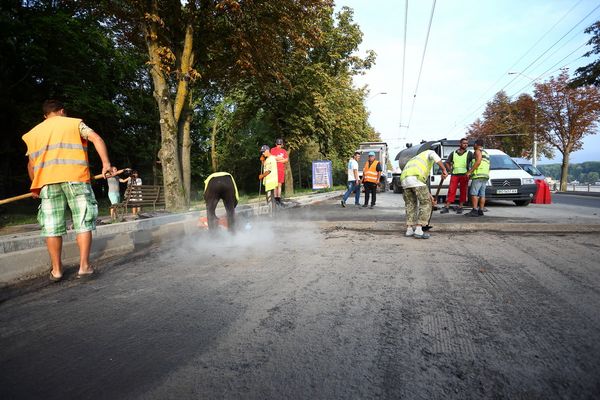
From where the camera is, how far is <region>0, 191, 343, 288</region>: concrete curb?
3.87 m

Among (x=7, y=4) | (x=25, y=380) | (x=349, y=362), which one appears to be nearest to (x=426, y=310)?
(x=349, y=362)

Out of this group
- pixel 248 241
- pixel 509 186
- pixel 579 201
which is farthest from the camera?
pixel 579 201

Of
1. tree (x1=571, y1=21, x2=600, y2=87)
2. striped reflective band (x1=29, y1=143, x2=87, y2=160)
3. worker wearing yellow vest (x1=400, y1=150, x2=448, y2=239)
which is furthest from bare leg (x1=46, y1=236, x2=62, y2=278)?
tree (x1=571, y1=21, x2=600, y2=87)

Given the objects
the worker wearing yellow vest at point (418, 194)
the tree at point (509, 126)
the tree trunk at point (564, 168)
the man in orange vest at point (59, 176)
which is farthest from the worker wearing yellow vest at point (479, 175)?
the tree at point (509, 126)

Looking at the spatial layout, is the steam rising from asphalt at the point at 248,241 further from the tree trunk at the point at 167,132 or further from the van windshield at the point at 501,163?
the van windshield at the point at 501,163

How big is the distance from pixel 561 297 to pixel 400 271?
1.39 m

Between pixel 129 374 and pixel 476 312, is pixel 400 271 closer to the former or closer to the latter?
pixel 476 312

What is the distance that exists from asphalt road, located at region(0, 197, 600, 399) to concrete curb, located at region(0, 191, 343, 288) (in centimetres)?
75

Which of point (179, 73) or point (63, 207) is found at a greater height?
point (179, 73)

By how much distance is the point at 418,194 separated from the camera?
230 inches

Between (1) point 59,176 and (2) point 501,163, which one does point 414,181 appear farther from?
(2) point 501,163

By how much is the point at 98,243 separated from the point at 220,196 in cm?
197

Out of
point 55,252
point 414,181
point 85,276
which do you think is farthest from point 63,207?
Answer: point 414,181

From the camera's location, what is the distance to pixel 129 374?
71.5 inches
